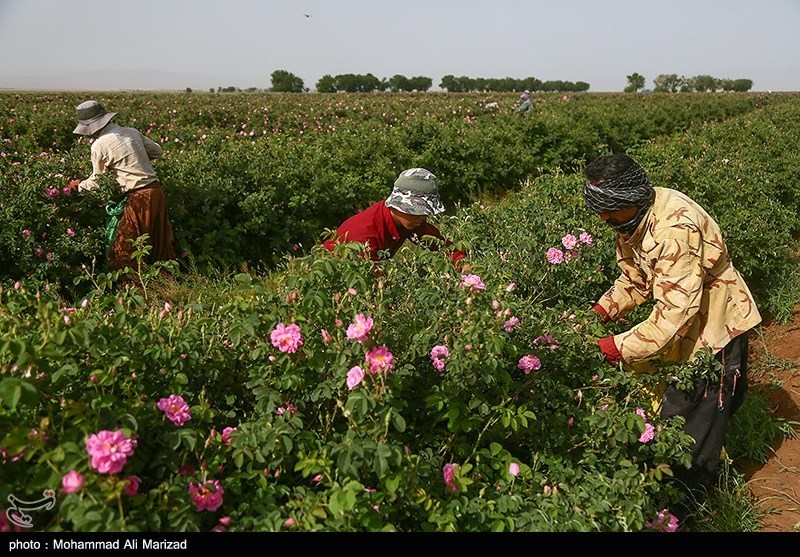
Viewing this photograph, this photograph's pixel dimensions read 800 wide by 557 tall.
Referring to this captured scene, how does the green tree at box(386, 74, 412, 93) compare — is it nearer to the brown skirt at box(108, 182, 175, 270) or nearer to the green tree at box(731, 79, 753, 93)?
the green tree at box(731, 79, 753, 93)

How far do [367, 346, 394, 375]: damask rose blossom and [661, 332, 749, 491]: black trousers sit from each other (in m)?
1.64

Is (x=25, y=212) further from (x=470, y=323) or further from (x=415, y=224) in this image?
(x=470, y=323)

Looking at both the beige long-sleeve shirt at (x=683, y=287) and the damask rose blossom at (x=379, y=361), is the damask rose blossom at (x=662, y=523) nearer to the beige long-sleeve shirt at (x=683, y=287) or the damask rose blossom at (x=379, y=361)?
the beige long-sleeve shirt at (x=683, y=287)

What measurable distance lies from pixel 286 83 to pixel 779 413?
4920 cm

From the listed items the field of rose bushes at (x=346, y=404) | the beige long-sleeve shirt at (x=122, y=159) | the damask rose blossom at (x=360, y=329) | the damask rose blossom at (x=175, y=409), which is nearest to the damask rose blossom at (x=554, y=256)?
the field of rose bushes at (x=346, y=404)

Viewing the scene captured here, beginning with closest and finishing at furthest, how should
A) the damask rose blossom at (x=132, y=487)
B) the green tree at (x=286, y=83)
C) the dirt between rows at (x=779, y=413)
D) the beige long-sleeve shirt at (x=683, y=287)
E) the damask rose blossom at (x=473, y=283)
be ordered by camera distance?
1. the damask rose blossom at (x=132, y=487)
2. the damask rose blossom at (x=473, y=283)
3. the beige long-sleeve shirt at (x=683, y=287)
4. the dirt between rows at (x=779, y=413)
5. the green tree at (x=286, y=83)

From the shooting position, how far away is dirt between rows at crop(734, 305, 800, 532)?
2740mm

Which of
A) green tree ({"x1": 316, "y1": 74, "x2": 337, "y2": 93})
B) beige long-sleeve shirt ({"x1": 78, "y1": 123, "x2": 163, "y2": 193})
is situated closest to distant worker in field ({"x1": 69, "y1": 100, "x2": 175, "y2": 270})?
beige long-sleeve shirt ({"x1": 78, "y1": 123, "x2": 163, "y2": 193})

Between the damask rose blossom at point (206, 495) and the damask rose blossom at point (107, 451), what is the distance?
0.24 metres

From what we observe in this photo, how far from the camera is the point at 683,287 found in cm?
224

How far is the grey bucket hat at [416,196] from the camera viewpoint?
3.04 m

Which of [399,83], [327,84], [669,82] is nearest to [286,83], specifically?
[327,84]
